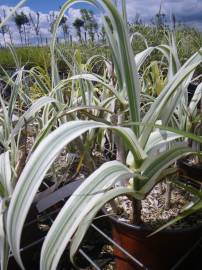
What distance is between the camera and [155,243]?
2.25ft

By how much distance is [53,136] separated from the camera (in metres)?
0.49

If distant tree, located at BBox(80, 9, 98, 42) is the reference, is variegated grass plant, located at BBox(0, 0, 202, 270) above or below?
below

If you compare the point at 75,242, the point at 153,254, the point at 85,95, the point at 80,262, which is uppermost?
the point at 85,95

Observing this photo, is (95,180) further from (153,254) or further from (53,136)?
(153,254)

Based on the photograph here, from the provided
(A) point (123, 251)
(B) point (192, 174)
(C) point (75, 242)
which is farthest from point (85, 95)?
(C) point (75, 242)

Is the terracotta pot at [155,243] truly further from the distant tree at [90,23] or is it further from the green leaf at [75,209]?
the distant tree at [90,23]

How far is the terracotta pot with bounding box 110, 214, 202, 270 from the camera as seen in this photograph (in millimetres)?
673

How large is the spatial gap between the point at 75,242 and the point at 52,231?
47mm

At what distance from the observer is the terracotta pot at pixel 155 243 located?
0.67 m

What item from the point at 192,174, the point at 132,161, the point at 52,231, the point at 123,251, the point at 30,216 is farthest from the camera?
the point at 192,174

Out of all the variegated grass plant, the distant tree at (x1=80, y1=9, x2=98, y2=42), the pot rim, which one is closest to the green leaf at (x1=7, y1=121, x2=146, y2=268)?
the variegated grass plant

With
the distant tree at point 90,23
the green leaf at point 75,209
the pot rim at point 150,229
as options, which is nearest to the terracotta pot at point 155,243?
the pot rim at point 150,229

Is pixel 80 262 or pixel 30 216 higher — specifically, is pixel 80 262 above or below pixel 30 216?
below

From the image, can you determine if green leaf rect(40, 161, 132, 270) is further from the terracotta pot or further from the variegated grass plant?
Result: the terracotta pot
